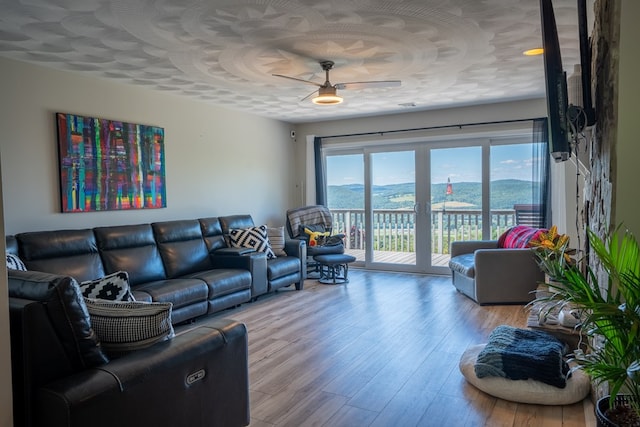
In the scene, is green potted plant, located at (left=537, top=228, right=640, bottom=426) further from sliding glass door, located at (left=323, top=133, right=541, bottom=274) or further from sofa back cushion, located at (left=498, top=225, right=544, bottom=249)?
sliding glass door, located at (left=323, top=133, right=541, bottom=274)

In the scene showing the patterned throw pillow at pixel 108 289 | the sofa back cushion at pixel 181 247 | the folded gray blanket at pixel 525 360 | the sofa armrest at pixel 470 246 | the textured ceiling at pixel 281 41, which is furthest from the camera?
the sofa armrest at pixel 470 246

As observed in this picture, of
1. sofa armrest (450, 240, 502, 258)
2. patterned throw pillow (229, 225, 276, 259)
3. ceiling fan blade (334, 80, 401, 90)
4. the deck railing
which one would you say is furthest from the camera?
the deck railing

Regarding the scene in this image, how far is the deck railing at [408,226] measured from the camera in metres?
6.07

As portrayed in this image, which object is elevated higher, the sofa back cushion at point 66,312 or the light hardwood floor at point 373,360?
the sofa back cushion at point 66,312

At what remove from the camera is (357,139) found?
6.72 m

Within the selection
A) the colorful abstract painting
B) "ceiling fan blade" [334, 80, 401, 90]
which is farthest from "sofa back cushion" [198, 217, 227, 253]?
"ceiling fan blade" [334, 80, 401, 90]

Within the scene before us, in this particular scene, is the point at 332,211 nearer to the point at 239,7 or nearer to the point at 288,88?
the point at 288,88

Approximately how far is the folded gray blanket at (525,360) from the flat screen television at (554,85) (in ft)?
4.10

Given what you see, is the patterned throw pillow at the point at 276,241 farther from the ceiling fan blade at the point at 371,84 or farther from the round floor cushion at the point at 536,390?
the round floor cushion at the point at 536,390

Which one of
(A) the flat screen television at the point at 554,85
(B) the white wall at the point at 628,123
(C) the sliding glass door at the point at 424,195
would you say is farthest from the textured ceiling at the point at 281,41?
(C) the sliding glass door at the point at 424,195

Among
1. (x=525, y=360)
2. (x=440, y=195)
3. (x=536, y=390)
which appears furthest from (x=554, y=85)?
(x=440, y=195)

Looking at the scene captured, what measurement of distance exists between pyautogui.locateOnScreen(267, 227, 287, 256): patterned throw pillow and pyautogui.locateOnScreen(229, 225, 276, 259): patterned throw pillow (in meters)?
0.19

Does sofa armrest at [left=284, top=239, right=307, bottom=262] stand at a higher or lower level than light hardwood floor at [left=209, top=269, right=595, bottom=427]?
higher

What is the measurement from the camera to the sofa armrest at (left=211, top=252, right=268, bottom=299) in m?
4.73
